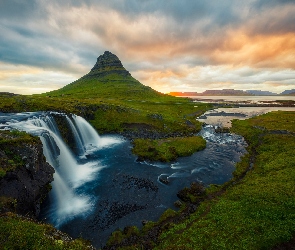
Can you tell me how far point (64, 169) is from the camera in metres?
39.2

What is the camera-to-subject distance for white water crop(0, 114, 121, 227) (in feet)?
92.4

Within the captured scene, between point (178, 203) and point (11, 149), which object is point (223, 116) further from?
point (11, 149)

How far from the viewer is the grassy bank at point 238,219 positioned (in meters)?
20.1

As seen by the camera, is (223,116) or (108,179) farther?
(223,116)

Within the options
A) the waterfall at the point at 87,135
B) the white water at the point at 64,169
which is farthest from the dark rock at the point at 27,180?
the waterfall at the point at 87,135

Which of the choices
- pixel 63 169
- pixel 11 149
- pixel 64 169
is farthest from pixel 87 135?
pixel 11 149

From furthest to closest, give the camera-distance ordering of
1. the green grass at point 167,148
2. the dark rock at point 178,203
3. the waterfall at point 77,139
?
the waterfall at point 77,139 → the green grass at point 167,148 → the dark rock at point 178,203

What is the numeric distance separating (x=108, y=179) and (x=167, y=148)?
19366mm

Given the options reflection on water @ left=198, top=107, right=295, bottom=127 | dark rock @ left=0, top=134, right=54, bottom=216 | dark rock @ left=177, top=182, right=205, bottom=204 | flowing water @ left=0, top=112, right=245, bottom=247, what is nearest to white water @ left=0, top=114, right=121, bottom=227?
flowing water @ left=0, top=112, right=245, bottom=247

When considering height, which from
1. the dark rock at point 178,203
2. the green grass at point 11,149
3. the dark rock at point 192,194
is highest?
the green grass at point 11,149

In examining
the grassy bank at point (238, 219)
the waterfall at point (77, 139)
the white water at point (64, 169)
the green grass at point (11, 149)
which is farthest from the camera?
the waterfall at point (77, 139)

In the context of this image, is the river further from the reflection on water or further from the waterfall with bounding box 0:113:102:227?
the reflection on water

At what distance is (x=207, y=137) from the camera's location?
65.6m

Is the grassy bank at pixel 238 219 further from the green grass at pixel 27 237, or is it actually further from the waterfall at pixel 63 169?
the waterfall at pixel 63 169
